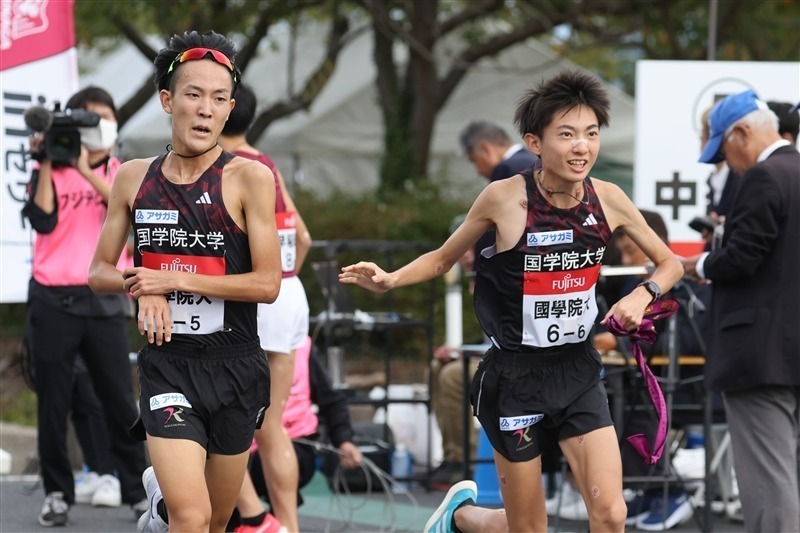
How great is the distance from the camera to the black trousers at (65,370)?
23.9ft

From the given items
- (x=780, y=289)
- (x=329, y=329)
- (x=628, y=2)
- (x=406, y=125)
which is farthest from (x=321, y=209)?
(x=780, y=289)

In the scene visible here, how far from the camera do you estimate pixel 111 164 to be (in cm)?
746

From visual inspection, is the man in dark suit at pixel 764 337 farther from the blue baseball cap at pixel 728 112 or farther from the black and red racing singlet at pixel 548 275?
the black and red racing singlet at pixel 548 275

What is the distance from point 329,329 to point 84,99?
2477 mm

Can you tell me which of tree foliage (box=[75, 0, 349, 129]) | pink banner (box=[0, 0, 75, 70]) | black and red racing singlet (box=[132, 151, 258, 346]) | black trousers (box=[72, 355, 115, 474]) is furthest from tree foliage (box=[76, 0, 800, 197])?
black and red racing singlet (box=[132, 151, 258, 346])

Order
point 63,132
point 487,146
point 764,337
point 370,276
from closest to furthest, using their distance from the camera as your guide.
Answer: point 370,276
point 764,337
point 63,132
point 487,146

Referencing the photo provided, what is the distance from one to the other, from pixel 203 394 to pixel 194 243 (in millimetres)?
574

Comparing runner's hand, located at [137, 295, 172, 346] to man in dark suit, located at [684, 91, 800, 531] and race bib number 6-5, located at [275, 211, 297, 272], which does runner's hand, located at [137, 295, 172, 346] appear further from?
man in dark suit, located at [684, 91, 800, 531]

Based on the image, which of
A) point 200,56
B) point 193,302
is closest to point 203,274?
point 193,302

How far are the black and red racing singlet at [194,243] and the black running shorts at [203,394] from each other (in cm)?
7

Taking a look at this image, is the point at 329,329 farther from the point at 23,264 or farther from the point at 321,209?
the point at 321,209

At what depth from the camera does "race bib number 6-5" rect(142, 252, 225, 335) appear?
4812mm

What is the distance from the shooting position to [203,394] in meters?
4.79

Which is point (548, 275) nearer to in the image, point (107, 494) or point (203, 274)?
point (203, 274)
